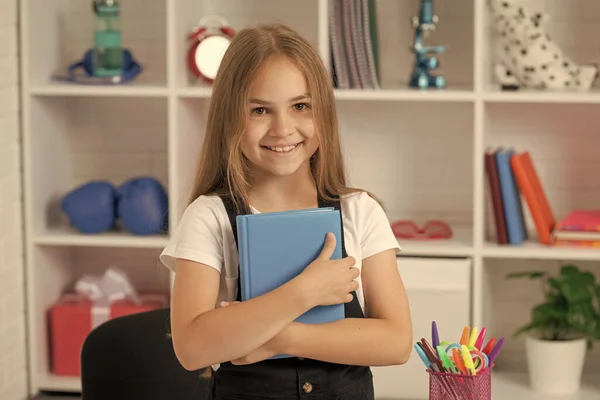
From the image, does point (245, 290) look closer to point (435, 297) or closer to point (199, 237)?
point (199, 237)

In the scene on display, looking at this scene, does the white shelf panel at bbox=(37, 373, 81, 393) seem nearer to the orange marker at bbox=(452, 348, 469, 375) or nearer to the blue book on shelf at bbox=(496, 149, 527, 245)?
the blue book on shelf at bbox=(496, 149, 527, 245)

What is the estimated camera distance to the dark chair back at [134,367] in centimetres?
150

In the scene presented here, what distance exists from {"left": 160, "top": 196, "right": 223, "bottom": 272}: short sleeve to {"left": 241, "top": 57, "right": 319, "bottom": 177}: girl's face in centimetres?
10

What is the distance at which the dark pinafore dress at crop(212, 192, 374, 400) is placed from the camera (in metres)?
1.35

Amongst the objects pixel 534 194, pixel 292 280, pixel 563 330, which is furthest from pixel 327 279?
pixel 563 330

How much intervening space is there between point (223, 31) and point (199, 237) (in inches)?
70.1

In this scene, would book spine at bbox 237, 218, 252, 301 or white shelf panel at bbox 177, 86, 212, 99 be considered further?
white shelf panel at bbox 177, 86, 212, 99

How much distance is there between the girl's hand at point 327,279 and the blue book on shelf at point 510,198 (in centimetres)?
167

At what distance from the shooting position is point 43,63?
3.10m

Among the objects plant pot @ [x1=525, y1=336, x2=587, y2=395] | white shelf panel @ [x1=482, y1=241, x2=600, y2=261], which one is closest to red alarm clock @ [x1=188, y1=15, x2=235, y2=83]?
white shelf panel @ [x1=482, y1=241, x2=600, y2=261]

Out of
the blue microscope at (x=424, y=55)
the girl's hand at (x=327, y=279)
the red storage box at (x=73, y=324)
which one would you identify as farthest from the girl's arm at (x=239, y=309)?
the red storage box at (x=73, y=324)

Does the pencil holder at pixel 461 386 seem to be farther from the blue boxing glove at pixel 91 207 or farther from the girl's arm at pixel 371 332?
the blue boxing glove at pixel 91 207

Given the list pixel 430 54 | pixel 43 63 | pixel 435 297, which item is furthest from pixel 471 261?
pixel 43 63

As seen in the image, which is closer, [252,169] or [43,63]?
[252,169]
